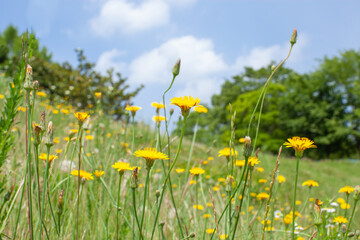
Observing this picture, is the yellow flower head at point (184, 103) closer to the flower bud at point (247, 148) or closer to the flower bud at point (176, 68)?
the flower bud at point (176, 68)

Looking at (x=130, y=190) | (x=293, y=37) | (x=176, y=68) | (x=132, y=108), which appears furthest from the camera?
(x=130, y=190)

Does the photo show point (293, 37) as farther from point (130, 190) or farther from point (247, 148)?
point (130, 190)

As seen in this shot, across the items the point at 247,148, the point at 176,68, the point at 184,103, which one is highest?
the point at 176,68

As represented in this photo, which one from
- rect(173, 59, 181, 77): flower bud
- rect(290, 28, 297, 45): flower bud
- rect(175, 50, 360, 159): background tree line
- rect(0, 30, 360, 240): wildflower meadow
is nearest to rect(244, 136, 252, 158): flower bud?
rect(0, 30, 360, 240): wildflower meadow

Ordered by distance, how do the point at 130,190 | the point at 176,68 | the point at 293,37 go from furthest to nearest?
the point at 130,190 < the point at 293,37 < the point at 176,68

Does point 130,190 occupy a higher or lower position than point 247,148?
lower

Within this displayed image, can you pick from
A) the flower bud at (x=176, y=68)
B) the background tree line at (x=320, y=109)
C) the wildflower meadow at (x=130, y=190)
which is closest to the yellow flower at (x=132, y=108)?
the wildflower meadow at (x=130, y=190)

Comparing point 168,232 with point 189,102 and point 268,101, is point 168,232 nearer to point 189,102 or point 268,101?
point 189,102

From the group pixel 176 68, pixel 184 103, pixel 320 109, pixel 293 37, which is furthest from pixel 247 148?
pixel 320 109

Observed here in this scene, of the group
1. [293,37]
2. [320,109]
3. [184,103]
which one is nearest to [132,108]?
[184,103]

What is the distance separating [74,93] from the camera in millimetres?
10961

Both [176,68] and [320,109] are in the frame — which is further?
[320,109]

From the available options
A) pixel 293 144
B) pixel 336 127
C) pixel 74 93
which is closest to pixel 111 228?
pixel 293 144

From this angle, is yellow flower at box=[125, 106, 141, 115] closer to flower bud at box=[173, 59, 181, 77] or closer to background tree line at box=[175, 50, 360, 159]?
flower bud at box=[173, 59, 181, 77]
